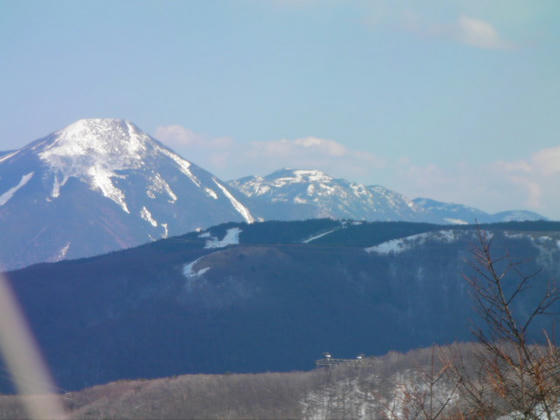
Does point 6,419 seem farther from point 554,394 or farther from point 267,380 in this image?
point 554,394

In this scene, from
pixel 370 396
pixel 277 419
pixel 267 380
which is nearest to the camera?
pixel 277 419

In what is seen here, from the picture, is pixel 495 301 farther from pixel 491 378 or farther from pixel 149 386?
pixel 149 386

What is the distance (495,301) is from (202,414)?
5875 inches

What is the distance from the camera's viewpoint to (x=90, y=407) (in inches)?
7018

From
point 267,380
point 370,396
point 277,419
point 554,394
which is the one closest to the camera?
point 554,394

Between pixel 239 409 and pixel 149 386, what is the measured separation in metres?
32.1

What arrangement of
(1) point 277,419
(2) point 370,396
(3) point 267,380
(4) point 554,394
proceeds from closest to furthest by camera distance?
(4) point 554,394 < (1) point 277,419 < (2) point 370,396 < (3) point 267,380

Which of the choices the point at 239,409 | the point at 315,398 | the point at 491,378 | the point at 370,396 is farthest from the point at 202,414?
the point at 491,378

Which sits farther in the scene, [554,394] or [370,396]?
[370,396]

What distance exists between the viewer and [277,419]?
164000mm

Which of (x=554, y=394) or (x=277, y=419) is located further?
(x=277, y=419)

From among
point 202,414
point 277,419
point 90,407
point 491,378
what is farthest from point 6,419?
point 491,378

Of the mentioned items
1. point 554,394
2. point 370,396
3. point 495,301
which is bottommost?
point 370,396

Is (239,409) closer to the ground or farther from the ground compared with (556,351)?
closer to the ground
